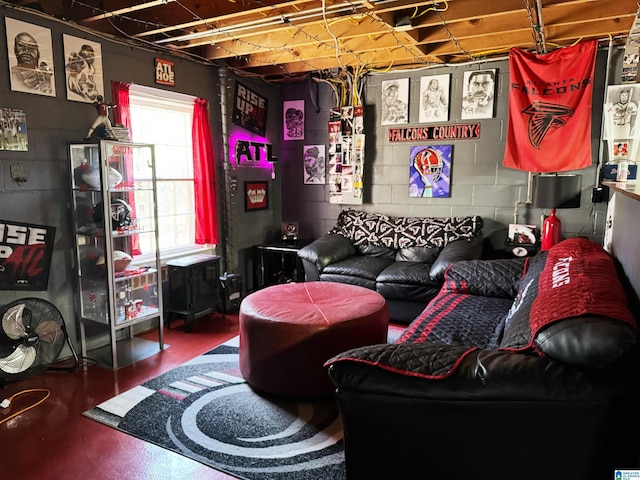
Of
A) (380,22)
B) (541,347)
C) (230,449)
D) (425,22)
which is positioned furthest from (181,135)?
(541,347)

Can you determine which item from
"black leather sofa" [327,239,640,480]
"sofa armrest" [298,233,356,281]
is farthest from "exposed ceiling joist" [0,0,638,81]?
"black leather sofa" [327,239,640,480]

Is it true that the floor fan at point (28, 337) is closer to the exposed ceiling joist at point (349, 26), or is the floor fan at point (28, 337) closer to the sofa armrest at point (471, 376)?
the exposed ceiling joist at point (349, 26)

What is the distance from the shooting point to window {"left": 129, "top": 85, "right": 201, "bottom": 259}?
413 centimetres

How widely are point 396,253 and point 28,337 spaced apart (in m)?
3.27

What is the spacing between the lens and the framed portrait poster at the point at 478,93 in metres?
4.50

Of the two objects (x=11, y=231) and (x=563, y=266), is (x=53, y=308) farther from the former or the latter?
(x=563, y=266)

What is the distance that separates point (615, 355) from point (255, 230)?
4.39 m

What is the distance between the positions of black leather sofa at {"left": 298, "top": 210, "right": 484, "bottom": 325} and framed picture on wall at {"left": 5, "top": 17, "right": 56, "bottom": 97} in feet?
8.50

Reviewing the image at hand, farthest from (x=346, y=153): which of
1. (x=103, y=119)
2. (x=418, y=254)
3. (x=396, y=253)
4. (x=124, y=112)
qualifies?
(x=103, y=119)

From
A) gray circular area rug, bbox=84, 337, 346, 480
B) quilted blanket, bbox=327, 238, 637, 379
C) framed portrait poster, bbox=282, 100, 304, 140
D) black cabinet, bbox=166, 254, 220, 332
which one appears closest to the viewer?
quilted blanket, bbox=327, 238, 637, 379

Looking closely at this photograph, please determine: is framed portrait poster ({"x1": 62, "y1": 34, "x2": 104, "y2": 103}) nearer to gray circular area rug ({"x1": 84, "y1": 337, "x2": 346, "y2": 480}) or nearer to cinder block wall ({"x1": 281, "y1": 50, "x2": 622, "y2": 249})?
gray circular area rug ({"x1": 84, "y1": 337, "x2": 346, "y2": 480})

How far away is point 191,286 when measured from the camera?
422 centimetres

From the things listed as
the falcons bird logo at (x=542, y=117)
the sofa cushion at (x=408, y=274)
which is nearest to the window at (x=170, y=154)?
the sofa cushion at (x=408, y=274)

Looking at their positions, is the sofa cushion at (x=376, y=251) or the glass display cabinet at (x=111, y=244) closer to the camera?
the glass display cabinet at (x=111, y=244)
